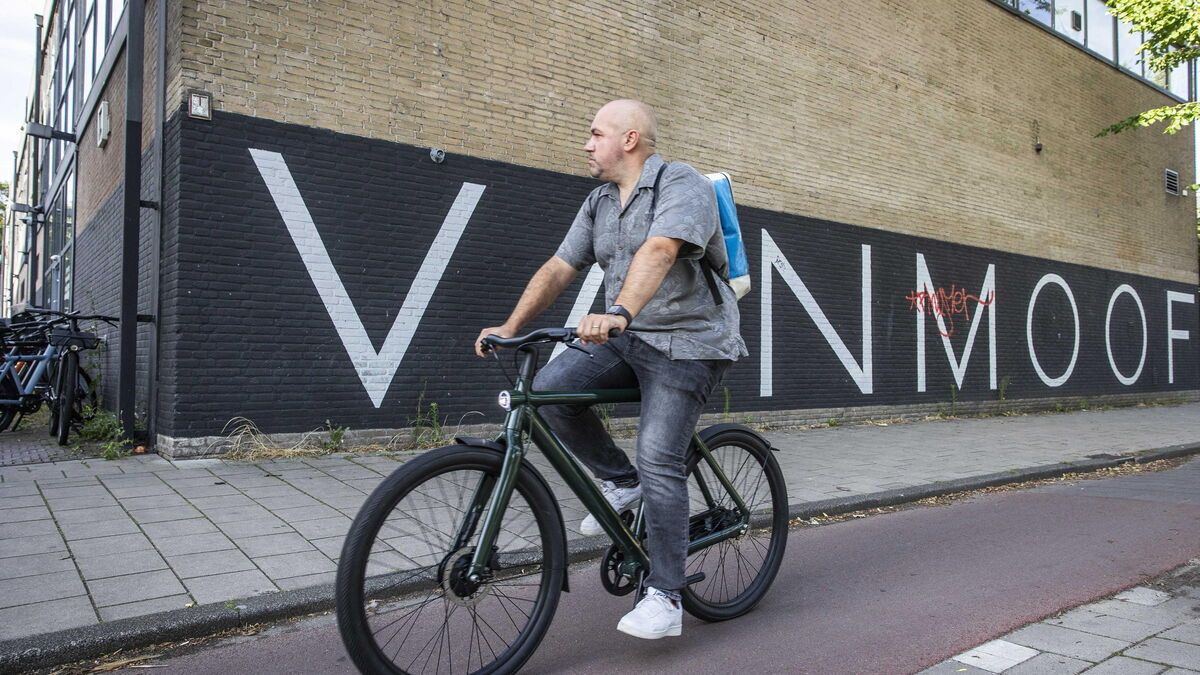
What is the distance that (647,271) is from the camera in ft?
9.50

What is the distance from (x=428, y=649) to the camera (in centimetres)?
260

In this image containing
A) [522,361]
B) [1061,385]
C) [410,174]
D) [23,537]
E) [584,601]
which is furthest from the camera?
[1061,385]

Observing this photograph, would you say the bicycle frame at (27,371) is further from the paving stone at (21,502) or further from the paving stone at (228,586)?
the paving stone at (228,586)

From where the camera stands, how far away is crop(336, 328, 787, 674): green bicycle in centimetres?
245

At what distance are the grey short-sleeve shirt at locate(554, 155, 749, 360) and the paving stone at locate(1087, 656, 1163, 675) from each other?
167 centimetres

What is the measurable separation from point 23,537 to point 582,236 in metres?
3.35

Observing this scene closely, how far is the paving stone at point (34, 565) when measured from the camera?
12.5ft

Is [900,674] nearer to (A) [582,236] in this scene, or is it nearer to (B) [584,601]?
(B) [584,601]

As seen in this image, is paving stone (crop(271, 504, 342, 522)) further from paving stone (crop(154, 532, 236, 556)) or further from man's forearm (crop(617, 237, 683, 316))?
man's forearm (crop(617, 237, 683, 316))

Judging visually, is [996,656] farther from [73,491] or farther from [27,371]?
[27,371]

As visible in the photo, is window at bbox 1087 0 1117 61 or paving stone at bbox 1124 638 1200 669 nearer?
paving stone at bbox 1124 638 1200 669

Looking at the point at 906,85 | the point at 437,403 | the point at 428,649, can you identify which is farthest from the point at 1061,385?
the point at 428,649

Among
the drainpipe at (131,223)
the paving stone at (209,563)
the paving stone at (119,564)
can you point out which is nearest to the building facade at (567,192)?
the drainpipe at (131,223)

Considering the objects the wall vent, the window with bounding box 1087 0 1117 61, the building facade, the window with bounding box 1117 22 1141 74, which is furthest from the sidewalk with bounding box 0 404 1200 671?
the wall vent
